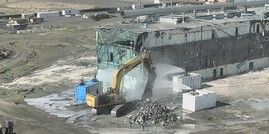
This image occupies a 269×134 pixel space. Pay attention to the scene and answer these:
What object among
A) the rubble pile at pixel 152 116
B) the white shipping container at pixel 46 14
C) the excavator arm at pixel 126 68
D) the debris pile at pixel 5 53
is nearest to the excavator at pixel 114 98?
the excavator arm at pixel 126 68

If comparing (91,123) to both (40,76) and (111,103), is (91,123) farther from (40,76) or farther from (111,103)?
(40,76)

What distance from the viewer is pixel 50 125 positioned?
106ft

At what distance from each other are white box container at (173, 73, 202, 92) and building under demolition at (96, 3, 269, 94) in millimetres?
1916

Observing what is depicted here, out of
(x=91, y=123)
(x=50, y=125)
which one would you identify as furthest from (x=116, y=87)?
(x=50, y=125)

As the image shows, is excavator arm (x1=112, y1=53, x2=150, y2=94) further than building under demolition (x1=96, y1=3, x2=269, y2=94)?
No

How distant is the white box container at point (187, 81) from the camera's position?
41312 mm

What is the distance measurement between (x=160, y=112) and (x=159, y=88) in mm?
8754

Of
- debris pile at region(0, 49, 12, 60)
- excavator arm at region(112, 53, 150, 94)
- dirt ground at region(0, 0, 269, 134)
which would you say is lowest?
dirt ground at region(0, 0, 269, 134)

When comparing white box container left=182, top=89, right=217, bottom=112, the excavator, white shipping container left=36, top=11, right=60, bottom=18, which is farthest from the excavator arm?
→ white shipping container left=36, top=11, right=60, bottom=18

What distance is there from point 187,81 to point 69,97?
10056 millimetres

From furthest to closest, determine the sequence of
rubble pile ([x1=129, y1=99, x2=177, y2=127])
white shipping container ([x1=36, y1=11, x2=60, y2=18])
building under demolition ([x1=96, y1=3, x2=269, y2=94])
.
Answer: white shipping container ([x1=36, y1=11, x2=60, y2=18]) < building under demolition ([x1=96, y1=3, x2=269, y2=94]) < rubble pile ([x1=129, y1=99, x2=177, y2=127])

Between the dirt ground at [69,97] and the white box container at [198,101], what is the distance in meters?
0.56

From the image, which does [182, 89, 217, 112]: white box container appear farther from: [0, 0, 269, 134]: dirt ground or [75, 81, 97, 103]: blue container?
[75, 81, 97, 103]: blue container

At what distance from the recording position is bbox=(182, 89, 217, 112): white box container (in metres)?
35.7
